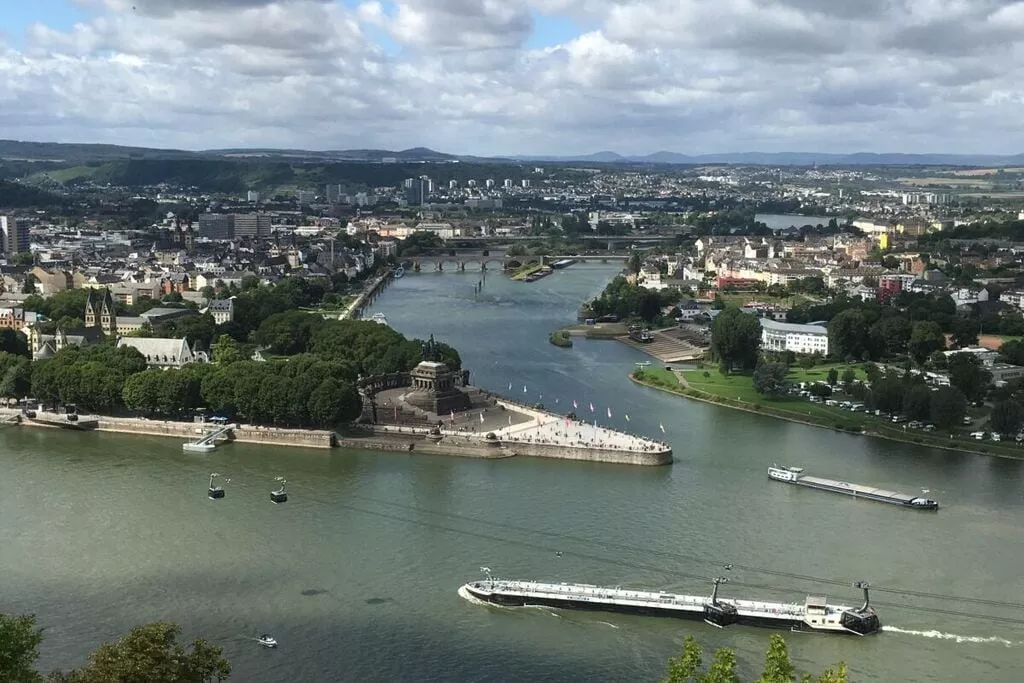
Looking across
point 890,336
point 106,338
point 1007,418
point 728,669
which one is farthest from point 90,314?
point 728,669

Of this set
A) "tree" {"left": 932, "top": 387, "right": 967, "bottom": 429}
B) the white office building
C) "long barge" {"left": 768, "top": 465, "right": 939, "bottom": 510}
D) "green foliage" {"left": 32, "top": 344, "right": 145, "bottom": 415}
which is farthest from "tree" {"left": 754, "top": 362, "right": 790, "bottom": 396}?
"green foliage" {"left": 32, "top": 344, "right": 145, "bottom": 415}

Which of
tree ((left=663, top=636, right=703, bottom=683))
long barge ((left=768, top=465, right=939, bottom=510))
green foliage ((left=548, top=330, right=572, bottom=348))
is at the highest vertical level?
tree ((left=663, top=636, right=703, bottom=683))

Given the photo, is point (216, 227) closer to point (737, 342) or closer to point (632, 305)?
point (632, 305)

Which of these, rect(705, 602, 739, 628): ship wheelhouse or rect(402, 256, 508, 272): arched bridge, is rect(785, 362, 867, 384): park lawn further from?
rect(402, 256, 508, 272): arched bridge

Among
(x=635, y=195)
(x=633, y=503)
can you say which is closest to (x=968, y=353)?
(x=633, y=503)

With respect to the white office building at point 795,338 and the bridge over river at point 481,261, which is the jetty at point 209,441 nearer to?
the white office building at point 795,338

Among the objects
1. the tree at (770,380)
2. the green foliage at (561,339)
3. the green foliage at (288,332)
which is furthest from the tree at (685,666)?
the green foliage at (561,339)

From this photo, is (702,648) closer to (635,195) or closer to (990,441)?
(990,441)
